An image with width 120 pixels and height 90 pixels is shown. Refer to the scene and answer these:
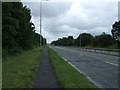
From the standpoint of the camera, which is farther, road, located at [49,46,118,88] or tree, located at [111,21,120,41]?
tree, located at [111,21,120,41]

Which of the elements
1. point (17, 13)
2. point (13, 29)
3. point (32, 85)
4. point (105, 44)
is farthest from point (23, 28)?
point (105, 44)

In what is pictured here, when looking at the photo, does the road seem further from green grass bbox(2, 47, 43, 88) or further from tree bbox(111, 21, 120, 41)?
tree bbox(111, 21, 120, 41)

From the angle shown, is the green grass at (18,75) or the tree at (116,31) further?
the tree at (116,31)

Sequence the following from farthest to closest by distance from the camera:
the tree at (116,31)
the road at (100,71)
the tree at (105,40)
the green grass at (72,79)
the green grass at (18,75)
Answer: the tree at (105,40) → the tree at (116,31) → the road at (100,71) → the green grass at (18,75) → the green grass at (72,79)

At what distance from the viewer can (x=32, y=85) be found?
8.74 m

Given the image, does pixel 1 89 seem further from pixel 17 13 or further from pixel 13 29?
pixel 17 13

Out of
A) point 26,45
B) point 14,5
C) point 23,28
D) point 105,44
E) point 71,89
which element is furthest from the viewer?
point 105,44

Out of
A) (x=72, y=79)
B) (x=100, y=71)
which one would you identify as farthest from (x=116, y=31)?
(x=72, y=79)

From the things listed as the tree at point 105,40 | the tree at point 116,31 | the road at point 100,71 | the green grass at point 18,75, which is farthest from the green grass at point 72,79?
the tree at point 105,40

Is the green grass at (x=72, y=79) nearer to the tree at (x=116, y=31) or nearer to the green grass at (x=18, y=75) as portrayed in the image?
the green grass at (x=18, y=75)

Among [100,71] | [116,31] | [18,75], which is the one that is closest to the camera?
[18,75]

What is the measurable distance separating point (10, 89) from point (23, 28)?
104ft

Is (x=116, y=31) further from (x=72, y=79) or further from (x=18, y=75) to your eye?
(x=72, y=79)

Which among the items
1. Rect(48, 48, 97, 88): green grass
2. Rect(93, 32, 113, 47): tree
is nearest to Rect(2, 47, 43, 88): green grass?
Rect(48, 48, 97, 88): green grass
